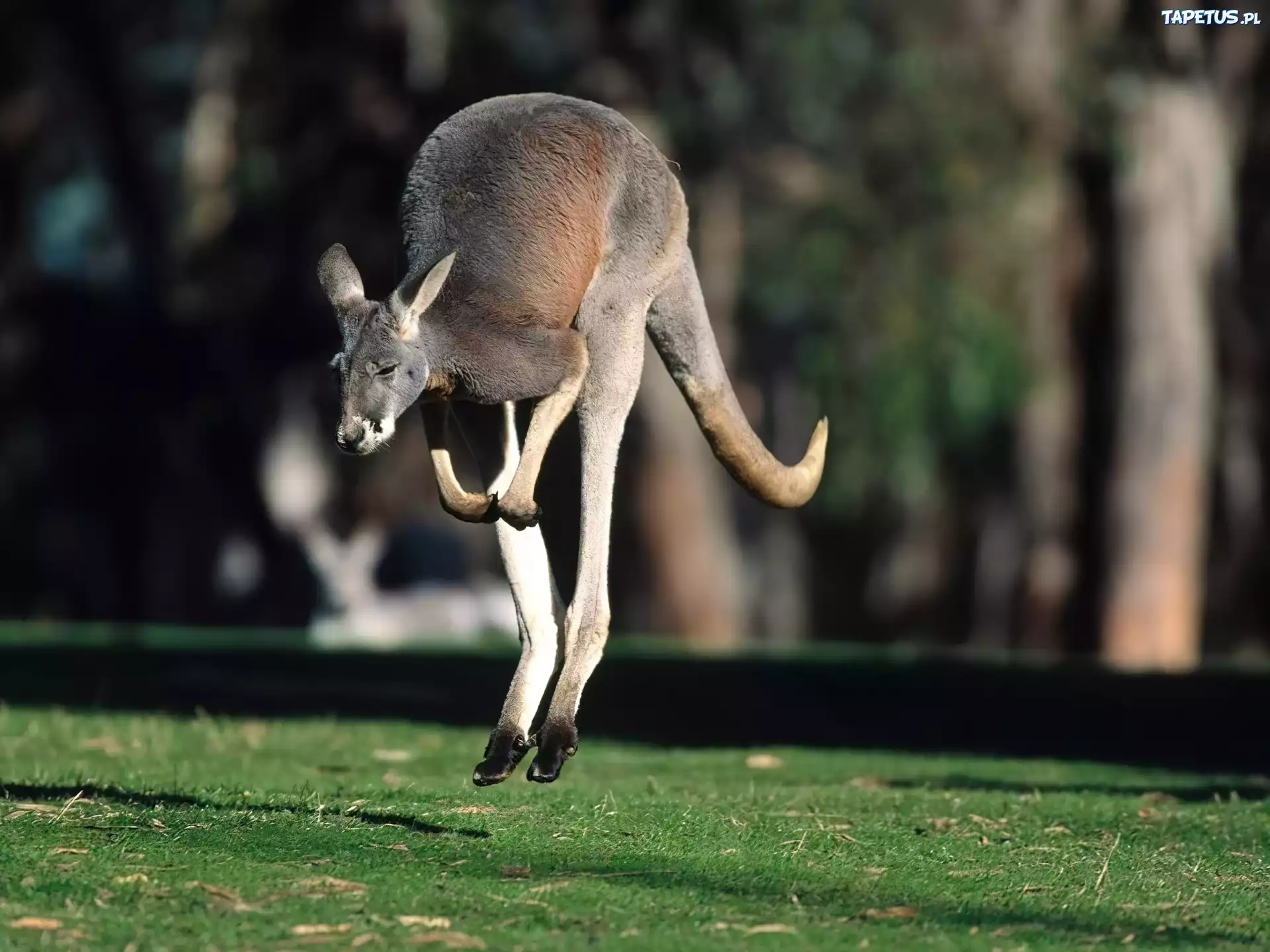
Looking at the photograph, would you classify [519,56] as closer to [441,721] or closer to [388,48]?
[388,48]

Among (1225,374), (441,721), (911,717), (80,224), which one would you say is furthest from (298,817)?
(80,224)

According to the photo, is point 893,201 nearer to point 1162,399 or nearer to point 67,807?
point 1162,399

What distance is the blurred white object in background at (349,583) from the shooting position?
21.3 meters

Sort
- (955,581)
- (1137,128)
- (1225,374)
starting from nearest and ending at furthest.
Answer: (1137,128), (1225,374), (955,581)

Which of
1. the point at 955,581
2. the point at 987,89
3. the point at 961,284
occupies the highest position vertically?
the point at 987,89

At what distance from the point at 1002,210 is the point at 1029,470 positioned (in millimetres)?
4062

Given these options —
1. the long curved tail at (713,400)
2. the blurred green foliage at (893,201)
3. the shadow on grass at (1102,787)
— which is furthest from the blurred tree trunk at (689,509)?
the long curved tail at (713,400)

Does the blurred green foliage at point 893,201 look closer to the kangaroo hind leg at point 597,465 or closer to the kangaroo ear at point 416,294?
the kangaroo hind leg at point 597,465

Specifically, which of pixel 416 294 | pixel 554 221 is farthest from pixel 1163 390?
pixel 416 294

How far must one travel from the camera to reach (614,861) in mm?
5711

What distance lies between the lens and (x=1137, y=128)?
65.9 feet

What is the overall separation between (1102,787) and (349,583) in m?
14.0

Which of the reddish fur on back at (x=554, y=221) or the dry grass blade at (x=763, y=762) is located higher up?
the reddish fur on back at (x=554, y=221)

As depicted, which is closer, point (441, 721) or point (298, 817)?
point (298, 817)
